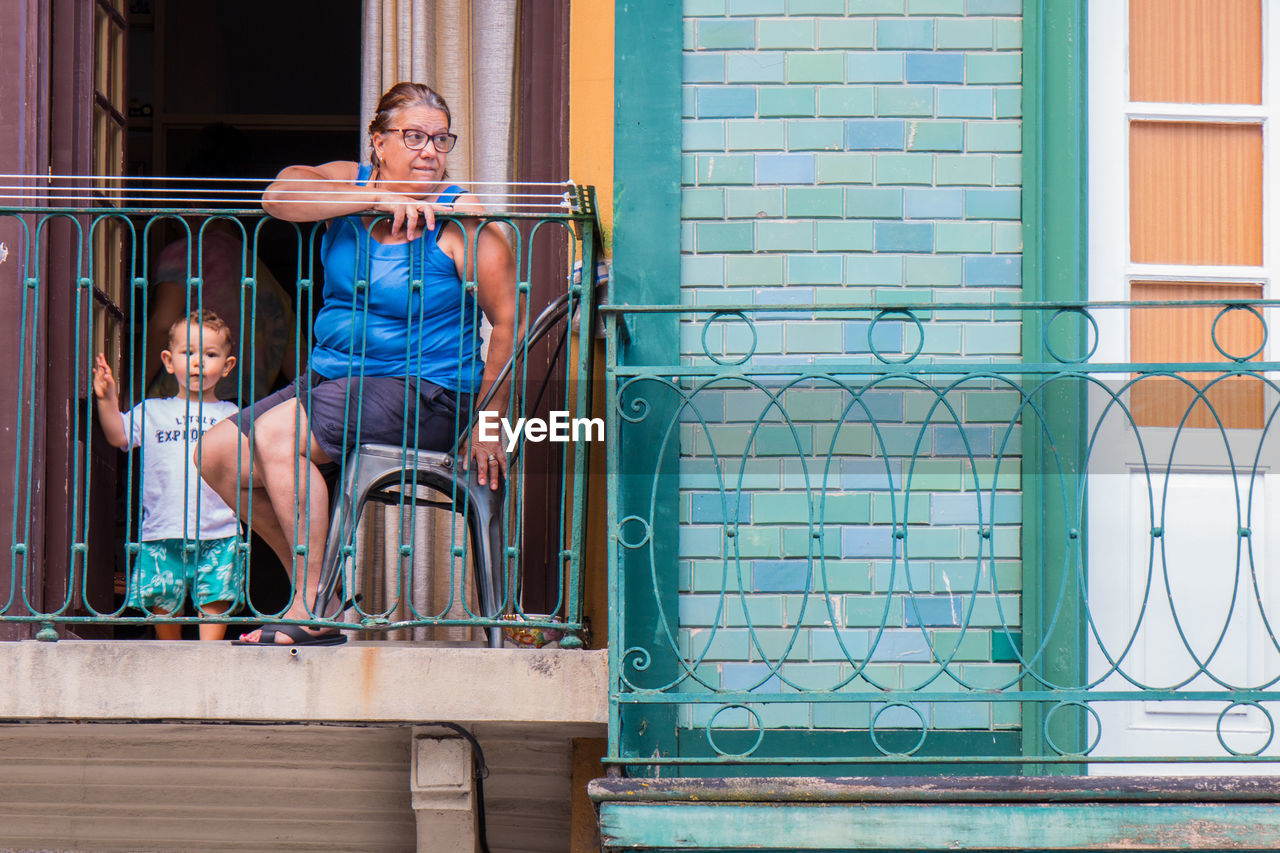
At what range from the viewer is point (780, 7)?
5340 millimetres

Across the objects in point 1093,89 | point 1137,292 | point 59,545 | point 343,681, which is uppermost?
point 1093,89

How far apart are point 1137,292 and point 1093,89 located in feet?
2.14

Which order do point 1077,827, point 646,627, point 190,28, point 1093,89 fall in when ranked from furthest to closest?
point 190,28 → point 1093,89 → point 646,627 → point 1077,827

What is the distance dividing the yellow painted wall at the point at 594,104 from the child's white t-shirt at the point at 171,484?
4.59 feet

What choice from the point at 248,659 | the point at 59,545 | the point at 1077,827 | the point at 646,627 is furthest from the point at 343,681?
the point at 1077,827

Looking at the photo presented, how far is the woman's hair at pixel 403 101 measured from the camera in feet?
17.0

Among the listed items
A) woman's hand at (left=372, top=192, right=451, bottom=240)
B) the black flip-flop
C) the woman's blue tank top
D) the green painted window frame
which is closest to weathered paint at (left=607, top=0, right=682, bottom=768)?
the woman's blue tank top

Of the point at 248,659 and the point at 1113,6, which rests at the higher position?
the point at 1113,6

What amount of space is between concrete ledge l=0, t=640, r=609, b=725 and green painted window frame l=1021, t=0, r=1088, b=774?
135 centimetres

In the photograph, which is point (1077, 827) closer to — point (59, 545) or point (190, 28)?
point (59, 545)

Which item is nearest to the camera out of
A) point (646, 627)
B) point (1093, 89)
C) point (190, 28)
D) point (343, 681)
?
point (343, 681)

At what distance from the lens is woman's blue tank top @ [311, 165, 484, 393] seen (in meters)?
5.09

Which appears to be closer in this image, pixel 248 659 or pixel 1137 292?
pixel 248 659

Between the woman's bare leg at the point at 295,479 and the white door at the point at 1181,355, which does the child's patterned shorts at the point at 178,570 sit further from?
the white door at the point at 1181,355
